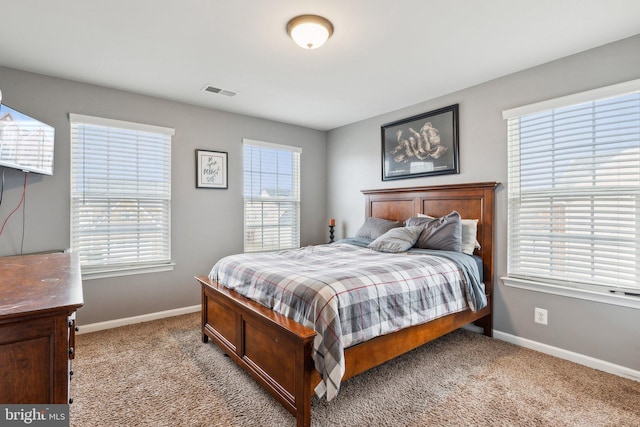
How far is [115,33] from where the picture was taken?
223 centimetres

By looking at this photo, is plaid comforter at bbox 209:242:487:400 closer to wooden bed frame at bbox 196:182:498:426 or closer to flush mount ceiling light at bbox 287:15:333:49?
wooden bed frame at bbox 196:182:498:426

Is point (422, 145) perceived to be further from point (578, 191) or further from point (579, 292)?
point (579, 292)

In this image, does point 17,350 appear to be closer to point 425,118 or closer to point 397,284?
point 397,284

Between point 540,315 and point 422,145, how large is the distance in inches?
80.7

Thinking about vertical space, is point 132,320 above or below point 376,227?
below

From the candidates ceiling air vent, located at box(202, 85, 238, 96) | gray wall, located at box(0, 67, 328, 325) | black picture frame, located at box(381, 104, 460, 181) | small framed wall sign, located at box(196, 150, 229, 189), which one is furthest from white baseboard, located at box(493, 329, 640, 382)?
ceiling air vent, located at box(202, 85, 238, 96)

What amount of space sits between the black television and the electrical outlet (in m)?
4.37

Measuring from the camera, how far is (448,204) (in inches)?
132

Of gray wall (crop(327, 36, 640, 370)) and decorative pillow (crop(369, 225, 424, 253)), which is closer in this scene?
gray wall (crop(327, 36, 640, 370))

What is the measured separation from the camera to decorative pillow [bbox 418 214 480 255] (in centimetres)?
304

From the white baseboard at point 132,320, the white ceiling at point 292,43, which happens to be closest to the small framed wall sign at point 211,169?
the white ceiling at point 292,43

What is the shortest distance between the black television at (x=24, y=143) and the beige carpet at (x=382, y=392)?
160 centimetres

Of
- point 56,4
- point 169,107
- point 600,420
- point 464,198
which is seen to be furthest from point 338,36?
point 600,420

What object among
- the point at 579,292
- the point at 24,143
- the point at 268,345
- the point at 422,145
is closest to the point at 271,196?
the point at 422,145
